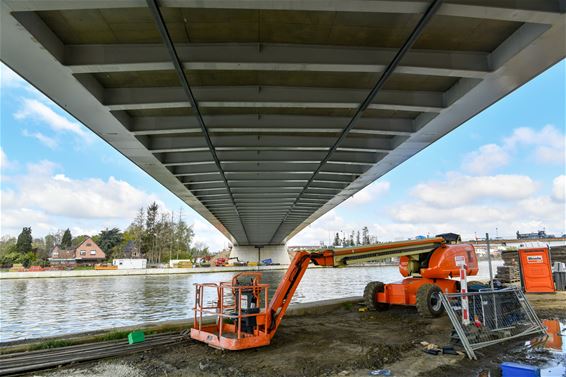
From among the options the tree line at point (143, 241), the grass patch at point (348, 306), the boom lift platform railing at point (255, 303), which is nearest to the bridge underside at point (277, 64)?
the boom lift platform railing at point (255, 303)

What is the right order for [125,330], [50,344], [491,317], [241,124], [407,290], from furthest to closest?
[407,290], [241,124], [125,330], [50,344], [491,317]

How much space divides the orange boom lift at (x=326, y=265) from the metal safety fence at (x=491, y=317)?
161 cm

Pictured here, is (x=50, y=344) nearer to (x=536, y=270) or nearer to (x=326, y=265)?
(x=326, y=265)

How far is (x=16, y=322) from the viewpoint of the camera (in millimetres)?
17891

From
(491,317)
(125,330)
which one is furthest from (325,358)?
(125,330)

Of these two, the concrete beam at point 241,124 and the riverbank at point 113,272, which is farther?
the riverbank at point 113,272

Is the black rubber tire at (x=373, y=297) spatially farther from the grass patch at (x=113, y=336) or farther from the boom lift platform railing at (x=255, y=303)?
the grass patch at (x=113, y=336)

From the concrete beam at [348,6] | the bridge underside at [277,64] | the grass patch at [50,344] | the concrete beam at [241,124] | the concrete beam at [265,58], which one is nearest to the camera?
the concrete beam at [348,6]

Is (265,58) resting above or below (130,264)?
above

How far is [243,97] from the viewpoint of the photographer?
895 centimetres

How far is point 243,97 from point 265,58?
184cm

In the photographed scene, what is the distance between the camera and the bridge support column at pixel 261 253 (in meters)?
67.1

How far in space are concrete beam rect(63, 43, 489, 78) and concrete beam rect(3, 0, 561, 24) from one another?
153 cm

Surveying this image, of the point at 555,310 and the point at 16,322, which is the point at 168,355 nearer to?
the point at 555,310
